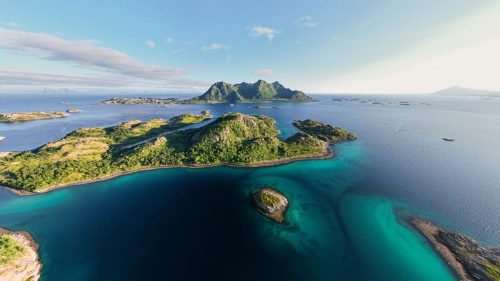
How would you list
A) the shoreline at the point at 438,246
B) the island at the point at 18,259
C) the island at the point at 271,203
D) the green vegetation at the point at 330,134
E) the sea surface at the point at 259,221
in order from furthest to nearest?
the green vegetation at the point at 330,134 → the island at the point at 271,203 → the sea surface at the point at 259,221 → the shoreline at the point at 438,246 → the island at the point at 18,259

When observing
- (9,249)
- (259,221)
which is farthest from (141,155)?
(259,221)

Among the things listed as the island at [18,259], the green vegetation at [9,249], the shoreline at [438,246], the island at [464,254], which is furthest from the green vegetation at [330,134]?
the green vegetation at [9,249]

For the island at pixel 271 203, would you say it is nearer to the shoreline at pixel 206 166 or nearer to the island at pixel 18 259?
the shoreline at pixel 206 166

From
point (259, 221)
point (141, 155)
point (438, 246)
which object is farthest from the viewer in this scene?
point (141, 155)

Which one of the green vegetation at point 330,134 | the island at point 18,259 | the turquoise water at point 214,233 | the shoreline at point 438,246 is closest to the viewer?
the island at point 18,259

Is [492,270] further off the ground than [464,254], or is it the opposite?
[492,270]

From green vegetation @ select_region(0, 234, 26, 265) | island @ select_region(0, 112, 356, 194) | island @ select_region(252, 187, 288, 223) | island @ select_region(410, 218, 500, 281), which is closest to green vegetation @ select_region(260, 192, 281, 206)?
island @ select_region(252, 187, 288, 223)

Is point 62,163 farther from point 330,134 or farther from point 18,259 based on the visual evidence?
point 330,134
